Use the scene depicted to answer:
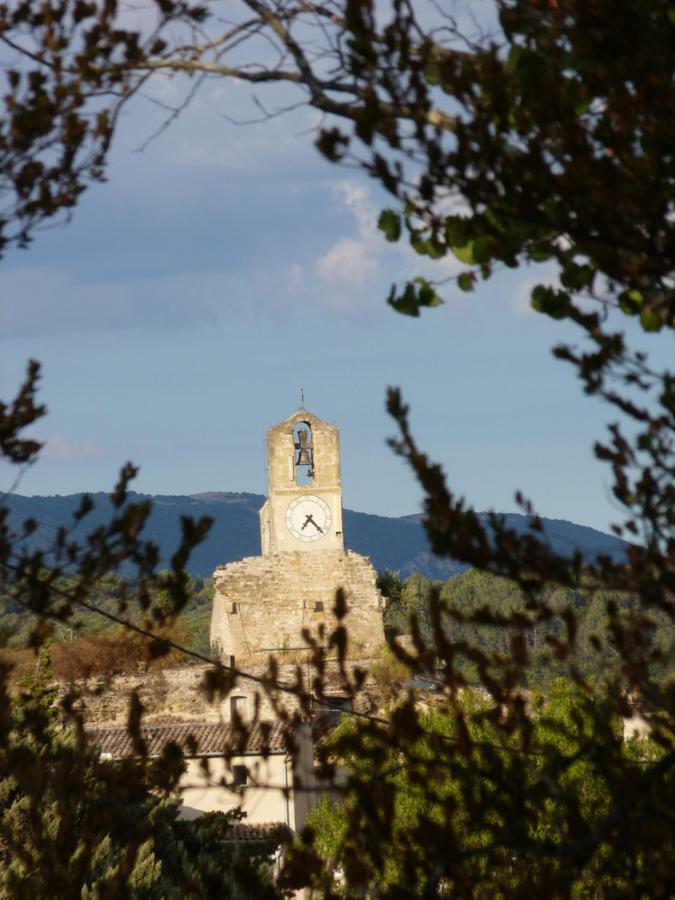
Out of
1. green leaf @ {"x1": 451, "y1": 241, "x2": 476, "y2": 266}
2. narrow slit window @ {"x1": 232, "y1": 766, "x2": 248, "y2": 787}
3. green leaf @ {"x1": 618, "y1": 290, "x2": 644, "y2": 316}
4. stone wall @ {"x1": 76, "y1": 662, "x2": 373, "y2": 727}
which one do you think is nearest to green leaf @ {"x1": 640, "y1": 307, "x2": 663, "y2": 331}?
→ green leaf @ {"x1": 618, "y1": 290, "x2": 644, "y2": 316}

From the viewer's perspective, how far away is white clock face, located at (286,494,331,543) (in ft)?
131

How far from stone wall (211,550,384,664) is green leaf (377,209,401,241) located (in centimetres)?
3417

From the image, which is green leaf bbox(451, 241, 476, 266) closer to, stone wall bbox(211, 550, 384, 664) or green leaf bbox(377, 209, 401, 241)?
green leaf bbox(377, 209, 401, 241)

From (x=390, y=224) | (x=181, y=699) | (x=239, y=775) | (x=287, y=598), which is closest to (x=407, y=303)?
(x=390, y=224)

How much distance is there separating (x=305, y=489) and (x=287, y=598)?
324 cm

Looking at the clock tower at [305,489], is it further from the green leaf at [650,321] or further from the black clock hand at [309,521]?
the green leaf at [650,321]

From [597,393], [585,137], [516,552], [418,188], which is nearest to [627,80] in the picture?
[585,137]

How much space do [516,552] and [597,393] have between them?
58 centimetres

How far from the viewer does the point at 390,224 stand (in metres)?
4.29

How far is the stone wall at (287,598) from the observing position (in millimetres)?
38562

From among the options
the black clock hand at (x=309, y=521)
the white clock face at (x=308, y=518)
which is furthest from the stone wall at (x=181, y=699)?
the black clock hand at (x=309, y=521)

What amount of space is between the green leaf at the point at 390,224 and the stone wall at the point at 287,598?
3417 centimetres

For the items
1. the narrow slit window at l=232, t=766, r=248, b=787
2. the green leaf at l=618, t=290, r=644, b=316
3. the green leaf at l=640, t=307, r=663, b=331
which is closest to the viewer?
the green leaf at l=640, t=307, r=663, b=331

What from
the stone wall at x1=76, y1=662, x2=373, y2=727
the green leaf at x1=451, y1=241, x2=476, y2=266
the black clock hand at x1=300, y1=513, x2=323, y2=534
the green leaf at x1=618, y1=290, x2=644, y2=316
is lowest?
the green leaf at x1=618, y1=290, x2=644, y2=316
